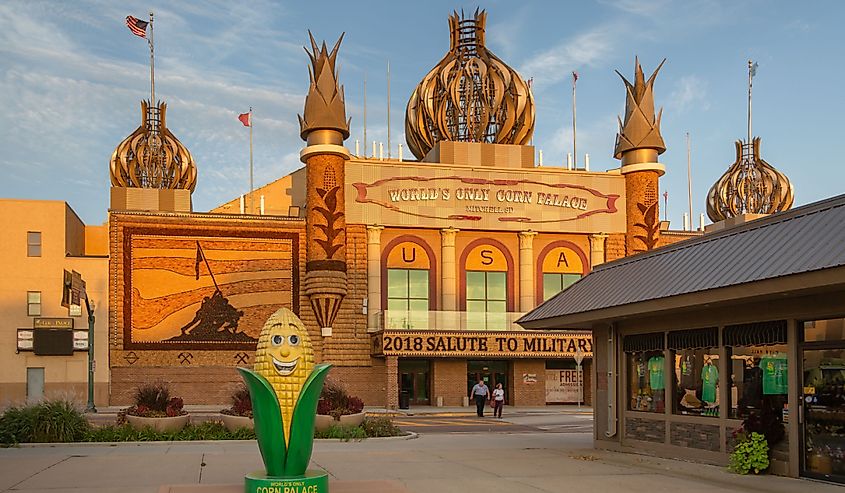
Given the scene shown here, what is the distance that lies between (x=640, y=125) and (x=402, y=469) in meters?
36.4

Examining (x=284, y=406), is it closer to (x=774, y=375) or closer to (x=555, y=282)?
(x=774, y=375)

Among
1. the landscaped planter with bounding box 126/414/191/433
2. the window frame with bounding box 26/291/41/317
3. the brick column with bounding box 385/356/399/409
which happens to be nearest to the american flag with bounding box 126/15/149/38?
the window frame with bounding box 26/291/41/317

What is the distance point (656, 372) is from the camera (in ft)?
73.7

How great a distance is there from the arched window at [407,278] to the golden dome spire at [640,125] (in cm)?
1221

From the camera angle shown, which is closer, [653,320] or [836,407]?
[836,407]

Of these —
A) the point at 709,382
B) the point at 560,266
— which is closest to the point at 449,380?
the point at 560,266

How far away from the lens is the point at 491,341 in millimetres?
48688

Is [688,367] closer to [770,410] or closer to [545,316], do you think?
[770,410]

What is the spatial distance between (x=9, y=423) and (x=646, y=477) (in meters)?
16.2

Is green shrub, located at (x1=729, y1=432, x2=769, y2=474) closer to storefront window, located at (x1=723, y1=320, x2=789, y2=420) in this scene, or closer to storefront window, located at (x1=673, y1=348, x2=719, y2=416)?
storefront window, located at (x1=723, y1=320, x2=789, y2=420)

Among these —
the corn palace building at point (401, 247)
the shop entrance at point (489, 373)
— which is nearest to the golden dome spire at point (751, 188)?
the corn palace building at point (401, 247)

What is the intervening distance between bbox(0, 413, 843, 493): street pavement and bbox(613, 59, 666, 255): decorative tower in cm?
2764

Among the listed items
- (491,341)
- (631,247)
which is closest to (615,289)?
(491,341)

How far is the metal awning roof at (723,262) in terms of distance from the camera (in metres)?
16.4
